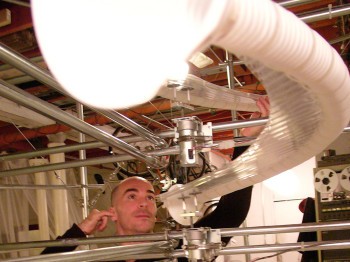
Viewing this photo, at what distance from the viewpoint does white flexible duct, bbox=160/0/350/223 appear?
434 mm

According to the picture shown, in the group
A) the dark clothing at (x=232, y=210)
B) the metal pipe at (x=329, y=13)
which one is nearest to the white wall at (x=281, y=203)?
the dark clothing at (x=232, y=210)

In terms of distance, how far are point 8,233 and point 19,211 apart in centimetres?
23

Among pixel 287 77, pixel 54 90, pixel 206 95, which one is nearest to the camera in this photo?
pixel 287 77

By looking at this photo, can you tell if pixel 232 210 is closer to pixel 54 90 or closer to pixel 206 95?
pixel 206 95

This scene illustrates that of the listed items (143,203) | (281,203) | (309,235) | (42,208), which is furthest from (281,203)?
(143,203)

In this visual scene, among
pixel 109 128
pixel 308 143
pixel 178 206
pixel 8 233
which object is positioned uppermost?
pixel 109 128

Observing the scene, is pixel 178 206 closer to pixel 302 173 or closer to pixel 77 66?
pixel 77 66

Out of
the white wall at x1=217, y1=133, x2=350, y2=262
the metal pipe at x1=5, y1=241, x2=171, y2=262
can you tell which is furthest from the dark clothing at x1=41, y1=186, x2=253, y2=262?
the white wall at x1=217, y1=133, x2=350, y2=262

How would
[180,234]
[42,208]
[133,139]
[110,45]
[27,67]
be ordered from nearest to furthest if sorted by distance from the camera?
A: [110,45], [27,67], [180,234], [133,139], [42,208]

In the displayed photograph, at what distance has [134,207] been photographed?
204 centimetres

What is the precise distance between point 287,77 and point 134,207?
1561 millimetres

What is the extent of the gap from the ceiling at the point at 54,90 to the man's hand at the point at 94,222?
0.54 m

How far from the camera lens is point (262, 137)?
2.82 feet

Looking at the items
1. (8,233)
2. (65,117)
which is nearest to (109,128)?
(8,233)
